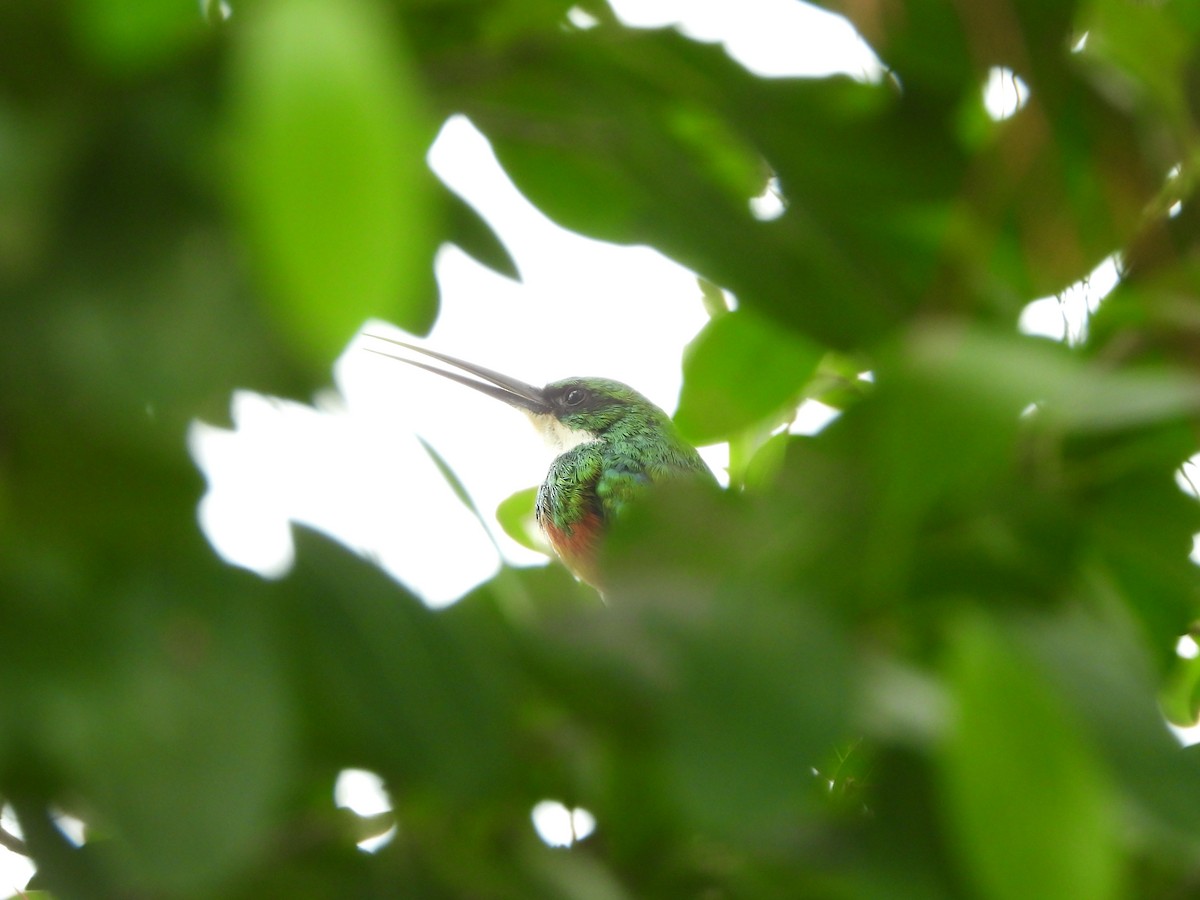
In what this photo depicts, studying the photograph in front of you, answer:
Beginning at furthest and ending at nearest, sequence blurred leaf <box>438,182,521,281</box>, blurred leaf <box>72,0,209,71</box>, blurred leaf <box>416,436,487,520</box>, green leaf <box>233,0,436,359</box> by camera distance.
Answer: blurred leaf <box>438,182,521,281</box> < blurred leaf <box>416,436,487,520</box> < blurred leaf <box>72,0,209,71</box> < green leaf <box>233,0,436,359</box>

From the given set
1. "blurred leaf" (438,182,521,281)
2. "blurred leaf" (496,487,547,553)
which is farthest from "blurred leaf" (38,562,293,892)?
"blurred leaf" (496,487,547,553)

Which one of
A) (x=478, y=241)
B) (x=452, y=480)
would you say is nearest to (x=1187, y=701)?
(x=478, y=241)

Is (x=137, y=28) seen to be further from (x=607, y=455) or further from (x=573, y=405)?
(x=573, y=405)

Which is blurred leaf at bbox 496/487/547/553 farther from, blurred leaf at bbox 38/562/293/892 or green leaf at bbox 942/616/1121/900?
green leaf at bbox 942/616/1121/900

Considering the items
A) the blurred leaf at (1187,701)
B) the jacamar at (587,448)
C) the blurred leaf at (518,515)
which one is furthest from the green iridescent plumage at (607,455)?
the blurred leaf at (1187,701)

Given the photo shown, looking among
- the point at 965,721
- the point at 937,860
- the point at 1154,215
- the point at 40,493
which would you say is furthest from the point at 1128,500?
the point at 40,493

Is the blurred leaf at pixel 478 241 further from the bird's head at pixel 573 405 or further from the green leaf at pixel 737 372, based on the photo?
the bird's head at pixel 573 405
